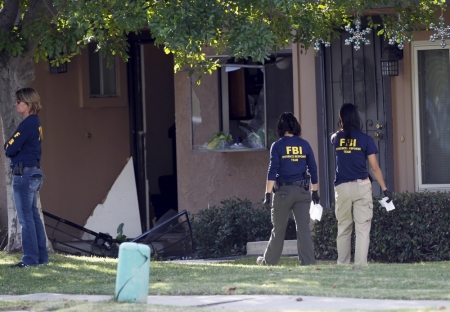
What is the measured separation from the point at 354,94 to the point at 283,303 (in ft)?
17.2

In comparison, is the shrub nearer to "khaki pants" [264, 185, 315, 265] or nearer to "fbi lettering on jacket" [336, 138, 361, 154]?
"khaki pants" [264, 185, 315, 265]

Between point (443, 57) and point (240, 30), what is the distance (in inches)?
142

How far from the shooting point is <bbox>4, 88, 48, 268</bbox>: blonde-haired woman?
28.4 ft

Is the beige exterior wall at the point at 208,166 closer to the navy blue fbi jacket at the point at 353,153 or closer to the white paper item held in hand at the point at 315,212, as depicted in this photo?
the white paper item held in hand at the point at 315,212

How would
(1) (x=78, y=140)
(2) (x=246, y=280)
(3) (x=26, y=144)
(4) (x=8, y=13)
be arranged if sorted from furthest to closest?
(1) (x=78, y=140)
(4) (x=8, y=13)
(3) (x=26, y=144)
(2) (x=246, y=280)

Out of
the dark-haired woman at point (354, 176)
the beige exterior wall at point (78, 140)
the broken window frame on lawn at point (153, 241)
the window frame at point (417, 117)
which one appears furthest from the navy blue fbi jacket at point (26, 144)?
the beige exterior wall at point (78, 140)

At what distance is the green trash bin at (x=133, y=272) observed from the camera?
598 cm

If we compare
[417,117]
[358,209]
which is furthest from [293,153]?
[417,117]

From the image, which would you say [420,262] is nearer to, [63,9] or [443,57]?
[443,57]

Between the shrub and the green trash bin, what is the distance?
5271 millimetres

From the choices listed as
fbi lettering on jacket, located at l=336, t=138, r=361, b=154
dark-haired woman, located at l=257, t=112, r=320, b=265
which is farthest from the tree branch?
fbi lettering on jacket, located at l=336, t=138, r=361, b=154

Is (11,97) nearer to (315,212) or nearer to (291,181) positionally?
(291,181)

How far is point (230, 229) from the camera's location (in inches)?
451

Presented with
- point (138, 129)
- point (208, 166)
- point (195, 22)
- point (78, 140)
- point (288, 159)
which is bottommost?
point (208, 166)
